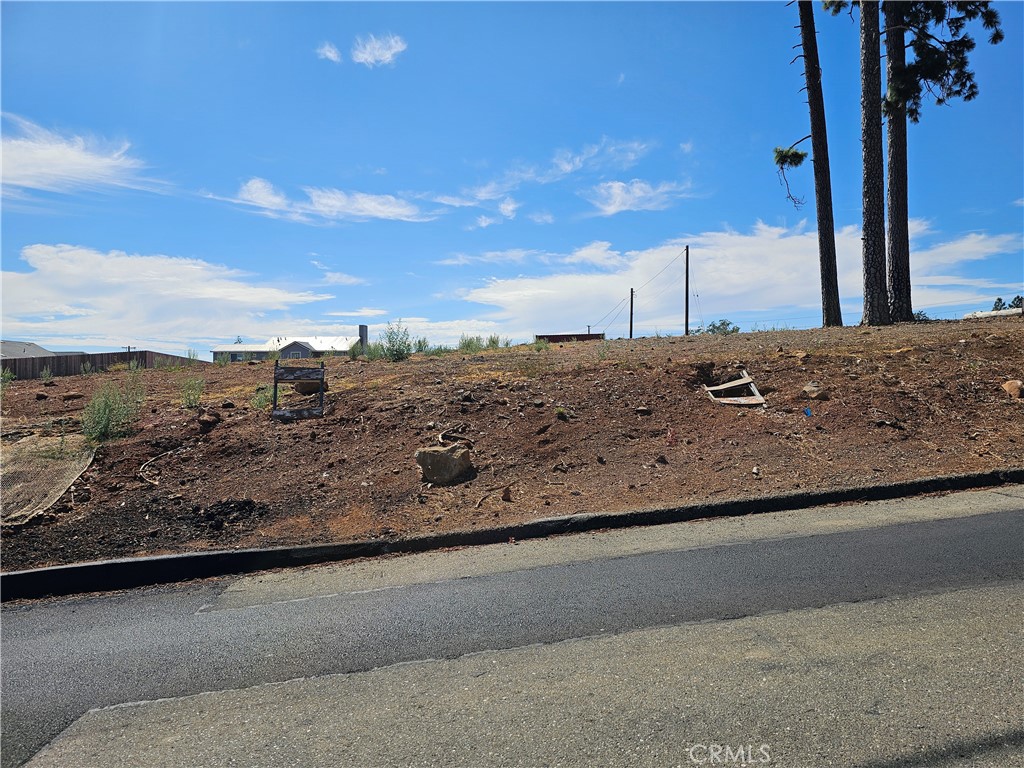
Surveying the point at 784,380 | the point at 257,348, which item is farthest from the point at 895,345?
the point at 257,348

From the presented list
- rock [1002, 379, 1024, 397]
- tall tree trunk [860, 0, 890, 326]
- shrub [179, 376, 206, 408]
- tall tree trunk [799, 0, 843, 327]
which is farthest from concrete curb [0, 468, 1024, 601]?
tall tree trunk [799, 0, 843, 327]

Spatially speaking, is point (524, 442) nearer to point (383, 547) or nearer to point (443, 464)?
point (443, 464)

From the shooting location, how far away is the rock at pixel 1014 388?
31.1 ft

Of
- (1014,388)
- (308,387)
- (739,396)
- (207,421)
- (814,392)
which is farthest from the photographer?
(308,387)

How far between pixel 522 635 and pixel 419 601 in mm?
1026

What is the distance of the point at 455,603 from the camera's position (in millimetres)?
4836

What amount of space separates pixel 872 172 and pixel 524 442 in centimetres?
1104

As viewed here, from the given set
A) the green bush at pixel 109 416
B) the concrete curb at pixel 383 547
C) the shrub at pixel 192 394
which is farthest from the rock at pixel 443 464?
the shrub at pixel 192 394

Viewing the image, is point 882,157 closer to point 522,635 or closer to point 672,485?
point 672,485

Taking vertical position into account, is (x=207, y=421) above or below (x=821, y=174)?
below

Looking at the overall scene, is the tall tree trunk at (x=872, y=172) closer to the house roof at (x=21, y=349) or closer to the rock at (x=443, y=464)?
the rock at (x=443, y=464)

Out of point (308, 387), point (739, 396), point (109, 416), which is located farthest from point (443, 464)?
point (109, 416)

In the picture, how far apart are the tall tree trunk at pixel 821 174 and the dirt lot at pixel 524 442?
492 centimetres

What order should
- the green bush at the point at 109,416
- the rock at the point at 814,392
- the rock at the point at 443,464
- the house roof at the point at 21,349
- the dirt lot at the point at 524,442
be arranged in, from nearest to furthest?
the dirt lot at the point at 524,442, the rock at the point at 443,464, the green bush at the point at 109,416, the rock at the point at 814,392, the house roof at the point at 21,349
